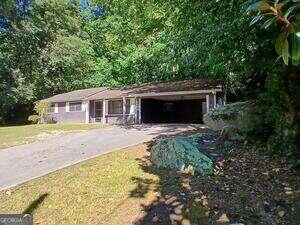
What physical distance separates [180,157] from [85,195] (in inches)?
102

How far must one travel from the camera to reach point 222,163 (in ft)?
33.0

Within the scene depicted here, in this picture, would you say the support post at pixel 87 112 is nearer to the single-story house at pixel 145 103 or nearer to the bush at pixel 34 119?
the single-story house at pixel 145 103

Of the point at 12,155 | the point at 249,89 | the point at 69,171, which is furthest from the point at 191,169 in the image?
the point at 12,155

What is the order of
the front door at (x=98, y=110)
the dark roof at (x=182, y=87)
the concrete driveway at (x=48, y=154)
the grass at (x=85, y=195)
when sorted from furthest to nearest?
the front door at (x=98, y=110) → the dark roof at (x=182, y=87) → the concrete driveway at (x=48, y=154) → the grass at (x=85, y=195)

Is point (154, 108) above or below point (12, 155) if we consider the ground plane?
above

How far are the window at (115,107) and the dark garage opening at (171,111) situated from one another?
8.80 feet

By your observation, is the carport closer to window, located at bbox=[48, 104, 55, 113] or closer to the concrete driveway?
the concrete driveway

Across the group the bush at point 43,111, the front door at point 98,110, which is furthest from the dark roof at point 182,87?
the bush at point 43,111

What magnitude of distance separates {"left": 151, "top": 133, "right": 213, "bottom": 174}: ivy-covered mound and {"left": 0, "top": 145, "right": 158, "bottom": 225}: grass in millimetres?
618

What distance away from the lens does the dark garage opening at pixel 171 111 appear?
31469 mm

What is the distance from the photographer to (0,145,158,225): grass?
26.3ft

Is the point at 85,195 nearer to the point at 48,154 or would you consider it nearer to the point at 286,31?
the point at 48,154

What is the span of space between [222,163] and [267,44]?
3366mm

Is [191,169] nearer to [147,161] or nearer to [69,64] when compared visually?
[147,161]
